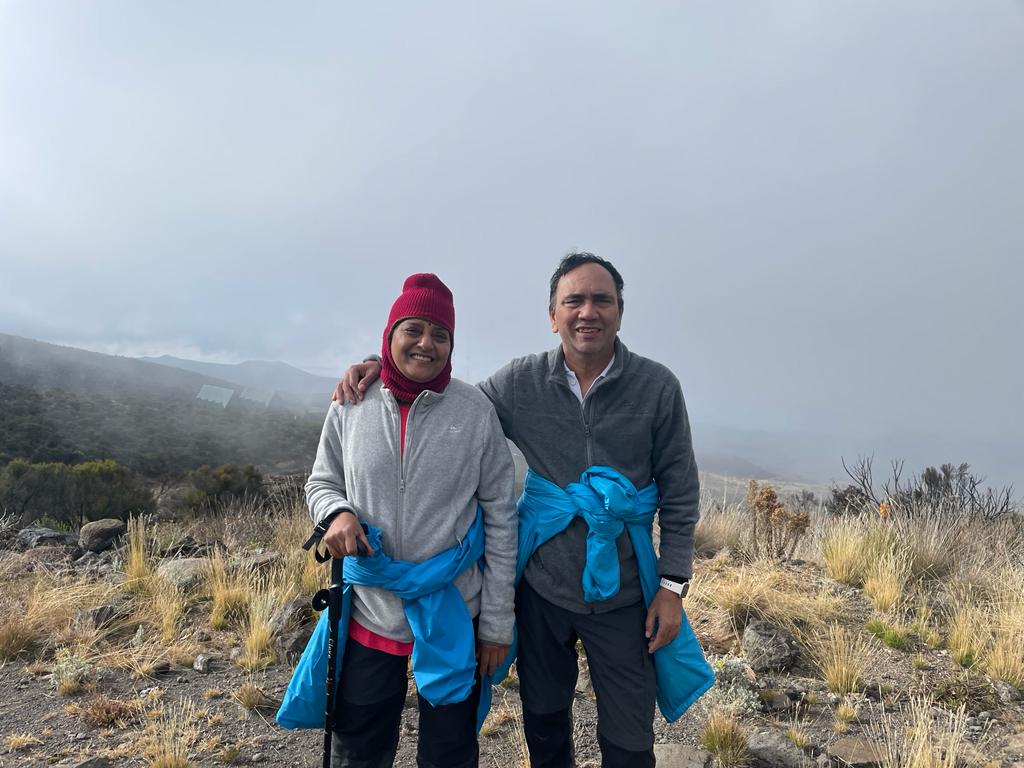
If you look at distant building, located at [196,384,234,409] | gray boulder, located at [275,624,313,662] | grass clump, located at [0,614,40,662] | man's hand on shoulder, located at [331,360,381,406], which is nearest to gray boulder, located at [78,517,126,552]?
grass clump, located at [0,614,40,662]

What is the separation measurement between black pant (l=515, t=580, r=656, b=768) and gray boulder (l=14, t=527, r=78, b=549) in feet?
23.0

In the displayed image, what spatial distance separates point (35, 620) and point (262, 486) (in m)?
13.8

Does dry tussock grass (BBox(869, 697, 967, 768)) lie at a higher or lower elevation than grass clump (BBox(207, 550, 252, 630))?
higher

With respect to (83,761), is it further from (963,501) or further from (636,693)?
(963,501)

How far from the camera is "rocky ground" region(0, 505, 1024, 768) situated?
2.88 m

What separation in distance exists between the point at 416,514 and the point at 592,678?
0.96 m

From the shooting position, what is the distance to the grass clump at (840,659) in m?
3.54

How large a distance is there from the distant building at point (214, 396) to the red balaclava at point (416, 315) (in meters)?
47.8

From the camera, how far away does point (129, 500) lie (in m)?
12.6

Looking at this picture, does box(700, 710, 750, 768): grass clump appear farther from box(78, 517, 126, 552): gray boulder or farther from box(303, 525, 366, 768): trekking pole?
box(78, 517, 126, 552): gray boulder

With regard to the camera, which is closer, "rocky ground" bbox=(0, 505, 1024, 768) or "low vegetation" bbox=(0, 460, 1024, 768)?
"rocky ground" bbox=(0, 505, 1024, 768)

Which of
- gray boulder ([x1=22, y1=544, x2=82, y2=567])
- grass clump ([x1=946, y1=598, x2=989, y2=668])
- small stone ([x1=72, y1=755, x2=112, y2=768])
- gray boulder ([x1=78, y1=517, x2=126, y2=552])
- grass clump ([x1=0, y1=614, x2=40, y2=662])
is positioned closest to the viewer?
small stone ([x1=72, y1=755, x2=112, y2=768])

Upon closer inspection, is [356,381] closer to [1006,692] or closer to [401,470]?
[401,470]

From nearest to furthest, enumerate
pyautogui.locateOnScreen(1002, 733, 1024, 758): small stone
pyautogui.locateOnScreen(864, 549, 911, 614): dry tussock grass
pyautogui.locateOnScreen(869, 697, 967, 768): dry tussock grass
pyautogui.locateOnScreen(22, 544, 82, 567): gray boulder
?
pyautogui.locateOnScreen(869, 697, 967, 768): dry tussock grass
pyautogui.locateOnScreen(1002, 733, 1024, 758): small stone
pyautogui.locateOnScreen(864, 549, 911, 614): dry tussock grass
pyautogui.locateOnScreen(22, 544, 82, 567): gray boulder
